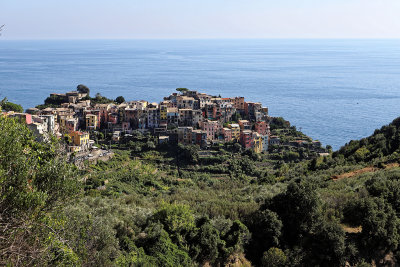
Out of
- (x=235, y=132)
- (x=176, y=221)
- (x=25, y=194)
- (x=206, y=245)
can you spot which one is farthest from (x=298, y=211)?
(x=235, y=132)

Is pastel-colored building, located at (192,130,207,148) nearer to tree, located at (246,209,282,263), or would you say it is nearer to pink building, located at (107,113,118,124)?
pink building, located at (107,113,118,124)

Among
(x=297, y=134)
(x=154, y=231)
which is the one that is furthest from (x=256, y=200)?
(x=297, y=134)

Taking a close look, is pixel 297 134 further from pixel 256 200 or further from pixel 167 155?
pixel 256 200

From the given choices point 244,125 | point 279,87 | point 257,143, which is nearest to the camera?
point 257,143

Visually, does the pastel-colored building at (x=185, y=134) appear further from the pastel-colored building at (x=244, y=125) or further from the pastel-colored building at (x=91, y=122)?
the pastel-colored building at (x=91, y=122)

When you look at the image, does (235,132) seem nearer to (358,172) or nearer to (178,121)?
(178,121)

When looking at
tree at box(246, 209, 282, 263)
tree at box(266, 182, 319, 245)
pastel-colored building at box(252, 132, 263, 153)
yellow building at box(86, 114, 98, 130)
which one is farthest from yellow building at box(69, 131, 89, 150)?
tree at box(266, 182, 319, 245)

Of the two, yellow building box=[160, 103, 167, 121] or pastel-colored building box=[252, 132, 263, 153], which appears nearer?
pastel-colored building box=[252, 132, 263, 153]
